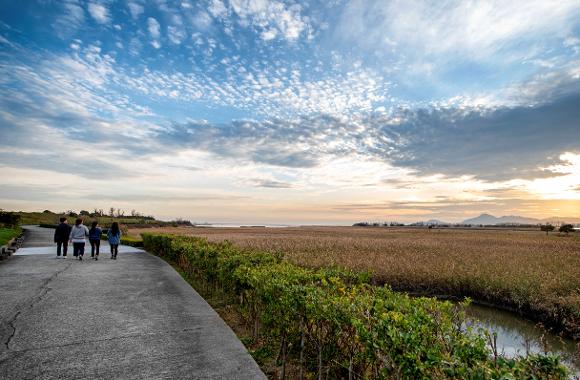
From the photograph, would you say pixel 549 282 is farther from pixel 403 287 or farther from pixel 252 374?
pixel 252 374

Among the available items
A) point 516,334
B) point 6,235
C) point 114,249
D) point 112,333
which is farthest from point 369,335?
point 6,235

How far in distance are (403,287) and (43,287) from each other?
39.3 feet

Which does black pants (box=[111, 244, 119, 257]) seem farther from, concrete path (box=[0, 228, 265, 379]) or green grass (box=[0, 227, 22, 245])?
green grass (box=[0, 227, 22, 245])

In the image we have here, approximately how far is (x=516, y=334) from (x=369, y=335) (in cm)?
888

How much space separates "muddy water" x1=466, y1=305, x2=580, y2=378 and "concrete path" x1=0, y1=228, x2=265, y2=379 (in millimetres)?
5625

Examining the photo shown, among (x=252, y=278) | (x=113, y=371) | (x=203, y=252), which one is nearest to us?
(x=113, y=371)

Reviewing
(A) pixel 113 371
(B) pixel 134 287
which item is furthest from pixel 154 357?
(B) pixel 134 287

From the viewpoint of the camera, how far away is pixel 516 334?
928cm

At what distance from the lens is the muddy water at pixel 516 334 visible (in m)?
7.88

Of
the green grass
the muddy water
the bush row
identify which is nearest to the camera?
the bush row

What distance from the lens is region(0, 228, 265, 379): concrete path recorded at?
4.45 metres

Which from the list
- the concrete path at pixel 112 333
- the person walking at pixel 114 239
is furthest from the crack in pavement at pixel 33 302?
the person walking at pixel 114 239

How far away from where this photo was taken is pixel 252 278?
18.7 feet

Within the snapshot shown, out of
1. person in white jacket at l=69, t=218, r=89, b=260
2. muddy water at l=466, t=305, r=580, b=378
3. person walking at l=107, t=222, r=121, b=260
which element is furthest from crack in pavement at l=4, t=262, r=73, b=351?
muddy water at l=466, t=305, r=580, b=378
